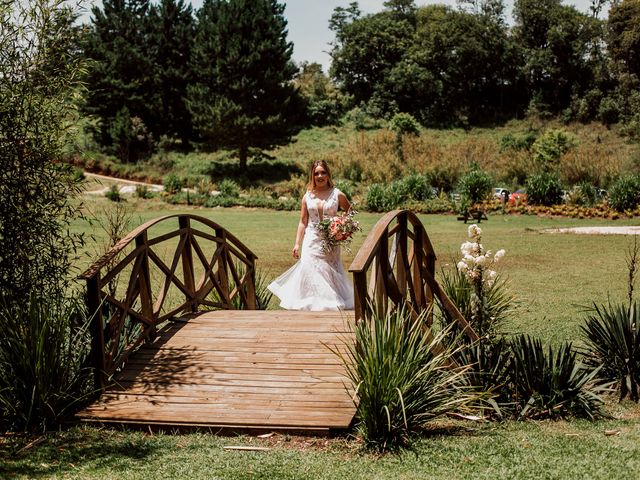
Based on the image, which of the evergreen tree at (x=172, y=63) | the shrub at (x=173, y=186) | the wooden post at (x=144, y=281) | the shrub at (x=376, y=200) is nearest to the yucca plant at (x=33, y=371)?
the wooden post at (x=144, y=281)

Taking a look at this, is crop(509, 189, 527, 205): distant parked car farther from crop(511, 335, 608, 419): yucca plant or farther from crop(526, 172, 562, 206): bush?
crop(511, 335, 608, 419): yucca plant

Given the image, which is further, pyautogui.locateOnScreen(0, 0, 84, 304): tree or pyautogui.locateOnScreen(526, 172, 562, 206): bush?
pyautogui.locateOnScreen(526, 172, 562, 206): bush

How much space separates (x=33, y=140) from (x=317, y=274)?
14.5 ft

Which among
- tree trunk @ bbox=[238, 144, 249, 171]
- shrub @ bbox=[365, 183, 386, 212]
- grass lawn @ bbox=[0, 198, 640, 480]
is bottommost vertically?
grass lawn @ bbox=[0, 198, 640, 480]

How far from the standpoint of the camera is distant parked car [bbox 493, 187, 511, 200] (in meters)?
29.2

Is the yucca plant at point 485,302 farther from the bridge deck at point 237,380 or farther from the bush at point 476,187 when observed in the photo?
the bush at point 476,187

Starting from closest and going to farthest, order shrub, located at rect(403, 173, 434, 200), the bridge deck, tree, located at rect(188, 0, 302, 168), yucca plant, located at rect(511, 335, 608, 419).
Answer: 1. the bridge deck
2. yucca plant, located at rect(511, 335, 608, 419)
3. shrub, located at rect(403, 173, 434, 200)
4. tree, located at rect(188, 0, 302, 168)

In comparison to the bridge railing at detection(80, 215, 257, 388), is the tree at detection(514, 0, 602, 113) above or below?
above

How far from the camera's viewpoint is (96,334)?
21.5 ft

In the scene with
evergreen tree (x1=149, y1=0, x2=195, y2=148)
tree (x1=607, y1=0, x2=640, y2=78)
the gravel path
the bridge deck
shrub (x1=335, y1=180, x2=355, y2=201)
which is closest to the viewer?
the bridge deck

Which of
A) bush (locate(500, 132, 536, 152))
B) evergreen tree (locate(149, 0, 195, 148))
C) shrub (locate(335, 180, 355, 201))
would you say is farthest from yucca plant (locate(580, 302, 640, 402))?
evergreen tree (locate(149, 0, 195, 148))

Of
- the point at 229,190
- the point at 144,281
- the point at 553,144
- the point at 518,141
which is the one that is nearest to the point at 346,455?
the point at 144,281

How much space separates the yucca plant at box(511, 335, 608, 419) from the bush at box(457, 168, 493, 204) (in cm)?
2195

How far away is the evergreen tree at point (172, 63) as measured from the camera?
182 feet
